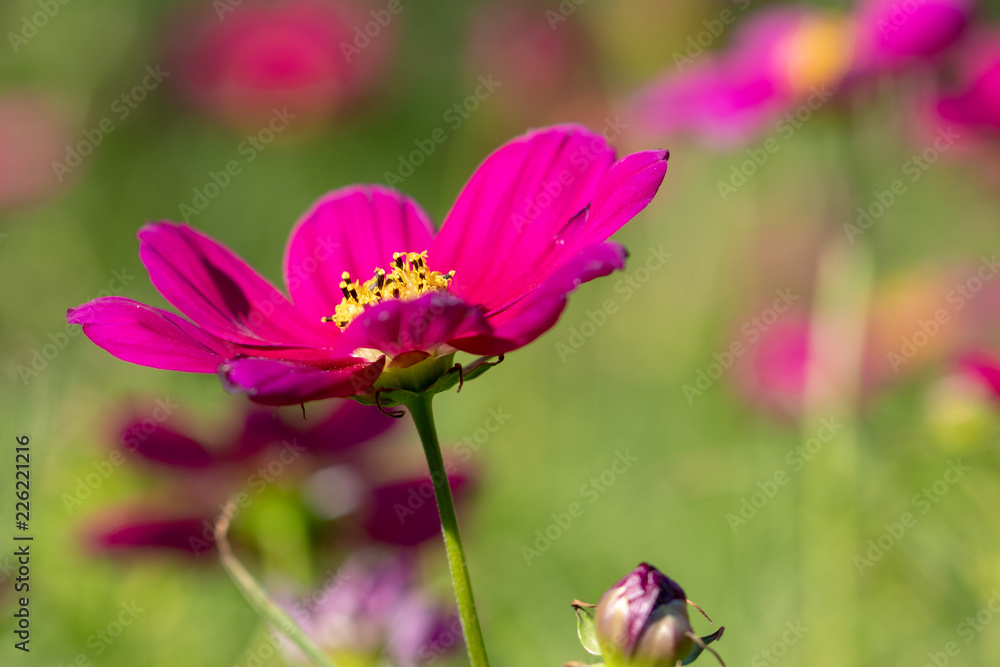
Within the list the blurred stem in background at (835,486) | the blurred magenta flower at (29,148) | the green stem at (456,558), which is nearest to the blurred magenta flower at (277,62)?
the blurred magenta flower at (29,148)

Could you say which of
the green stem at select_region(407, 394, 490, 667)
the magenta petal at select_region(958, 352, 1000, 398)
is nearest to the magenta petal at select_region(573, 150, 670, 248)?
the green stem at select_region(407, 394, 490, 667)

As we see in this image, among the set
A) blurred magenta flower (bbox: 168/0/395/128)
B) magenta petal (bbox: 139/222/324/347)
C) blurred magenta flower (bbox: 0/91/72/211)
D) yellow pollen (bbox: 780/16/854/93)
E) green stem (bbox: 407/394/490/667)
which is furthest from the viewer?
blurred magenta flower (bbox: 168/0/395/128)

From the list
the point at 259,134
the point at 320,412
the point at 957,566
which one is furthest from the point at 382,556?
the point at 259,134

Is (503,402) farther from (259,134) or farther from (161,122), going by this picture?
(161,122)

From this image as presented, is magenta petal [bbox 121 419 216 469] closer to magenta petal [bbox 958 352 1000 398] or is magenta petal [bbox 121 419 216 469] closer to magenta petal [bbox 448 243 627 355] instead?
magenta petal [bbox 448 243 627 355]

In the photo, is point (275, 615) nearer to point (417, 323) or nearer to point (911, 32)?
point (417, 323)

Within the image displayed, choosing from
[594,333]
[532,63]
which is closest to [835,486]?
[594,333]

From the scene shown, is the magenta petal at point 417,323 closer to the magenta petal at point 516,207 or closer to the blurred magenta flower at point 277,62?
the magenta petal at point 516,207
